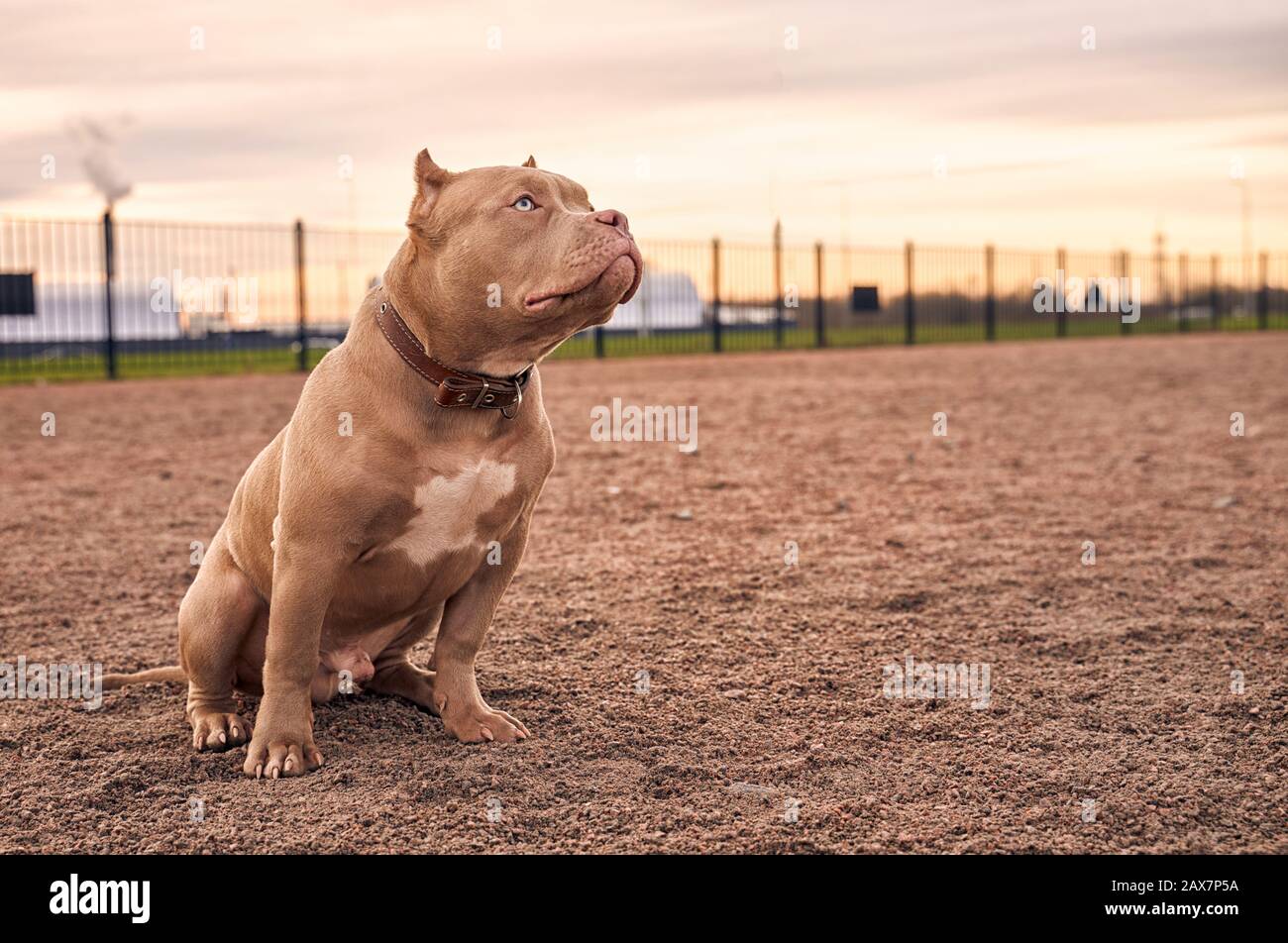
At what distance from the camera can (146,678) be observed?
4.09 meters

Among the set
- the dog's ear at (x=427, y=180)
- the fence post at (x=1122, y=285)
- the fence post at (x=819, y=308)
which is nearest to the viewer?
the dog's ear at (x=427, y=180)

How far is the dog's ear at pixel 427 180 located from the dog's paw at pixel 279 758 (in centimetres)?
142

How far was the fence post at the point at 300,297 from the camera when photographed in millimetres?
21703

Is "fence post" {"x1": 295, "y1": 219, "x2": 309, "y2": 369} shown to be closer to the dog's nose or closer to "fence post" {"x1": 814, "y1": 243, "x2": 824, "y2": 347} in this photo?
"fence post" {"x1": 814, "y1": 243, "x2": 824, "y2": 347}

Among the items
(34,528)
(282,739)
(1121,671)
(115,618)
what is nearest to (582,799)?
(282,739)

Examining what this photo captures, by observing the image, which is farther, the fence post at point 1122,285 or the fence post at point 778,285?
the fence post at point 1122,285

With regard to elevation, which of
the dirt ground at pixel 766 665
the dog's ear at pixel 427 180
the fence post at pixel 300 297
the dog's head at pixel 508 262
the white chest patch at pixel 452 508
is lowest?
the dirt ground at pixel 766 665

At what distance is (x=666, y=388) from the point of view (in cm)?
1681

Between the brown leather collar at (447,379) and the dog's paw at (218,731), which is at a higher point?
the brown leather collar at (447,379)

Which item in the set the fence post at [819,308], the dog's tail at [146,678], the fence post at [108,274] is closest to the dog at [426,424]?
the dog's tail at [146,678]

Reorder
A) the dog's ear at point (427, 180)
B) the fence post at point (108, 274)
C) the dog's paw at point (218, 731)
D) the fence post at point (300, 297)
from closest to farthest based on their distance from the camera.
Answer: the dog's ear at point (427, 180), the dog's paw at point (218, 731), the fence post at point (108, 274), the fence post at point (300, 297)

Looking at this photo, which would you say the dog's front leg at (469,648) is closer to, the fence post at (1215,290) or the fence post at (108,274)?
the fence post at (108,274)

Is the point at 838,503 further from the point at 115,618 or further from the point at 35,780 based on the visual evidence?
Result: the point at 35,780

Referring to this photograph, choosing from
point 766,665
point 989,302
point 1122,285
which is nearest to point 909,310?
point 989,302
